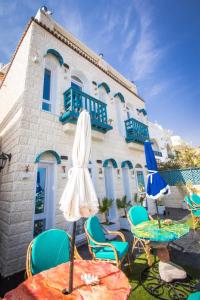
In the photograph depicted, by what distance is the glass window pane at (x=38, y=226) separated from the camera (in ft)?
15.5

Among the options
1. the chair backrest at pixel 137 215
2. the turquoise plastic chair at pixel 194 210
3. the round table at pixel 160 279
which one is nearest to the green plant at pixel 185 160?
the turquoise plastic chair at pixel 194 210

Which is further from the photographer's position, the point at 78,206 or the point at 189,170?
the point at 189,170

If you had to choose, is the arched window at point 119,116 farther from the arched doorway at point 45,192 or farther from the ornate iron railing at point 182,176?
the ornate iron railing at point 182,176

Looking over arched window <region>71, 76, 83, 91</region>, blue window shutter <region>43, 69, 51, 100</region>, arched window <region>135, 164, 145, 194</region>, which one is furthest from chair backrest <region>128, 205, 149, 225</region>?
arched window <region>71, 76, 83, 91</region>

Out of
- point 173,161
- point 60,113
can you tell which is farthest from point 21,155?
point 173,161

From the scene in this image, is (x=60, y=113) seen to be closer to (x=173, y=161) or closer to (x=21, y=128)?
(x=21, y=128)

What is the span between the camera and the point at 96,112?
296 inches

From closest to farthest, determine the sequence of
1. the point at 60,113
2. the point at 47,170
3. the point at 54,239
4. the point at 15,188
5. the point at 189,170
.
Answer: the point at 54,239 < the point at 15,188 < the point at 47,170 < the point at 60,113 < the point at 189,170

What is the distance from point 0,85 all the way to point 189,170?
605 inches

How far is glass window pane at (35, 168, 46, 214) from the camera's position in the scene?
4906 mm

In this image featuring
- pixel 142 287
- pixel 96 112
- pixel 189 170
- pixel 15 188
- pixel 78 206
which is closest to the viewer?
pixel 78 206

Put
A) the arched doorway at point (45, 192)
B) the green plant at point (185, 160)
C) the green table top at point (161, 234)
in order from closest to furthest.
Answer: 1. the green table top at point (161, 234)
2. the arched doorway at point (45, 192)
3. the green plant at point (185, 160)

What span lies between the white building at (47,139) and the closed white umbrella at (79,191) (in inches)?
128

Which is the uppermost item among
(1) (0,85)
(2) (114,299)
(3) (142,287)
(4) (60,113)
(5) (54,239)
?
(1) (0,85)
